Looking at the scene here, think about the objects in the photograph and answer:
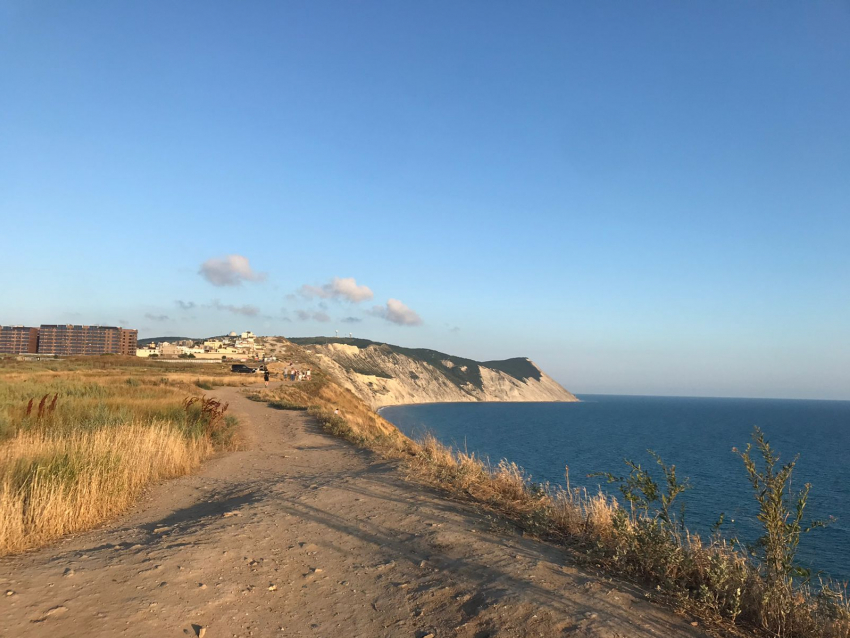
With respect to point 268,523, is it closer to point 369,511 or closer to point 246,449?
point 369,511

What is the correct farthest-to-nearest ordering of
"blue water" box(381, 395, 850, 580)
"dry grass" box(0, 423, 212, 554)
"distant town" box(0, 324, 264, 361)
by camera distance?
"distant town" box(0, 324, 264, 361) < "blue water" box(381, 395, 850, 580) < "dry grass" box(0, 423, 212, 554)

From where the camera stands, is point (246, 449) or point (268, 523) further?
point (246, 449)

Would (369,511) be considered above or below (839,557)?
above

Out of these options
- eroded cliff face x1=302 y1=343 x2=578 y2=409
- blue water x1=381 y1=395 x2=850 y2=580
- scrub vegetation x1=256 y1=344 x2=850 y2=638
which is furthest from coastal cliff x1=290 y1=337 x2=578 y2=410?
scrub vegetation x1=256 y1=344 x2=850 y2=638

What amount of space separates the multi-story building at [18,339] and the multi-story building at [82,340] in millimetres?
2020

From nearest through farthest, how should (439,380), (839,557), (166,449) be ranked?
(166,449) → (839,557) → (439,380)

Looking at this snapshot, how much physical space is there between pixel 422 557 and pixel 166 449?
734 centimetres

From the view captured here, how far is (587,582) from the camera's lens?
16.4 feet

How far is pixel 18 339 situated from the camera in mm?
156875

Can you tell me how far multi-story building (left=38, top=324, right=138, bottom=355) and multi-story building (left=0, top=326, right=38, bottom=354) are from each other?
2020 mm

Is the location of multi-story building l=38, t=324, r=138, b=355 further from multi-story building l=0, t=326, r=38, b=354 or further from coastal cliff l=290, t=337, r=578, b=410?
coastal cliff l=290, t=337, r=578, b=410

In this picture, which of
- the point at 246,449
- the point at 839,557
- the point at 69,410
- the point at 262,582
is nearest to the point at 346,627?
the point at 262,582

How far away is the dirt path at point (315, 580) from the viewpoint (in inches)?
170

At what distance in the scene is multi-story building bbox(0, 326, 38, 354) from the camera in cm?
15450
